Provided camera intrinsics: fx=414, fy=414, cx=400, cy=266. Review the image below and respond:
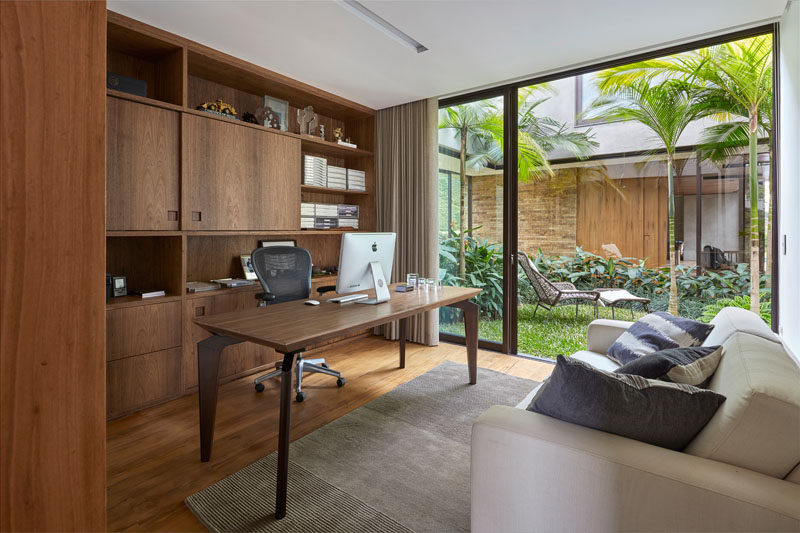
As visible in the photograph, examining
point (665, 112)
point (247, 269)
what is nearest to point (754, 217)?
point (665, 112)

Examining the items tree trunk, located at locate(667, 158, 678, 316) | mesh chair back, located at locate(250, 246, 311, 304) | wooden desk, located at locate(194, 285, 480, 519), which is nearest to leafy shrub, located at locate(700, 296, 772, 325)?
tree trunk, located at locate(667, 158, 678, 316)

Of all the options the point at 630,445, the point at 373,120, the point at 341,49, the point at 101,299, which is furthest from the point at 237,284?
the point at 630,445

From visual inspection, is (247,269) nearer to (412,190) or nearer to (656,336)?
(412,190)

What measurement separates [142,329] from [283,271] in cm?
102

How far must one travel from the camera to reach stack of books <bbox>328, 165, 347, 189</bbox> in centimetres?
417

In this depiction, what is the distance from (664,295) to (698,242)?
78 centimetres

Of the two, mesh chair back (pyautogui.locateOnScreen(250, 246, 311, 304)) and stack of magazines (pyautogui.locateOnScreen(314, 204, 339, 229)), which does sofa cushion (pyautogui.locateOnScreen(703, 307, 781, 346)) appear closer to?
mesh chair back (pyautogui.locateOnScreen(250, 246, 311, 304))

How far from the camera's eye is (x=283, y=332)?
1942 millimetres

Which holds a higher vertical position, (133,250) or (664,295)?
(133,250)

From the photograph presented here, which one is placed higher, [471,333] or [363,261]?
[363,261]

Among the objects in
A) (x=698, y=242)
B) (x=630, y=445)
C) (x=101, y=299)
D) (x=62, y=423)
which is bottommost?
(x=630, y=445)

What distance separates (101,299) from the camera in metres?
0.70

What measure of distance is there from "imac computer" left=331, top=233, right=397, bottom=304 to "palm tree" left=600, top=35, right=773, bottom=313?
2.58 m

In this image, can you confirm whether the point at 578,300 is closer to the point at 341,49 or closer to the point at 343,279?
the point at 343,279
